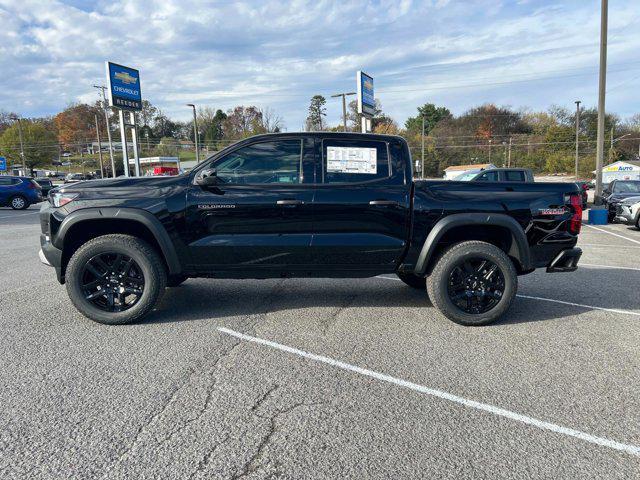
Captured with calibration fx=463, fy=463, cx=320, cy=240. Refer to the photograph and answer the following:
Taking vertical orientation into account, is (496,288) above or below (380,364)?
above

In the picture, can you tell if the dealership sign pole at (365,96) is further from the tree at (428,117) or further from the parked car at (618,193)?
the tree at (428,117)

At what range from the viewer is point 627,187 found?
17.5 meters

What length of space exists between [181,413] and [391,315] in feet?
8.68

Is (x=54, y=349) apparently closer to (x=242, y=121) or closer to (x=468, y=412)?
(x=468, y=412)

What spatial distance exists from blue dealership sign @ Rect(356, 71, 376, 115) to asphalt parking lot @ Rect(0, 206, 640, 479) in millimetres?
24550

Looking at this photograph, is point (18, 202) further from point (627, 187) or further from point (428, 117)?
point (428, 117)

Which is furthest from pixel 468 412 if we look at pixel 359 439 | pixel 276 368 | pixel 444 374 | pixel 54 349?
pixel 54 349

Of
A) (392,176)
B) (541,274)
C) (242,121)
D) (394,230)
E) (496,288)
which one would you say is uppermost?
(242,121)

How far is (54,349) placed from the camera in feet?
12.9

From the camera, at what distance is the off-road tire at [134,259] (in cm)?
448

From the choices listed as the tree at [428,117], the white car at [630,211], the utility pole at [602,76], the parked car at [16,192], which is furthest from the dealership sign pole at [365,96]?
the tree at [428,117]

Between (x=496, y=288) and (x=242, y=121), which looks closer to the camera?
(x=496, y=288)

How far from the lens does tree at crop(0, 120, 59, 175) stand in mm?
79438

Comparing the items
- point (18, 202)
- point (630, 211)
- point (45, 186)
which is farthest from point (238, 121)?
point (630, 211)
